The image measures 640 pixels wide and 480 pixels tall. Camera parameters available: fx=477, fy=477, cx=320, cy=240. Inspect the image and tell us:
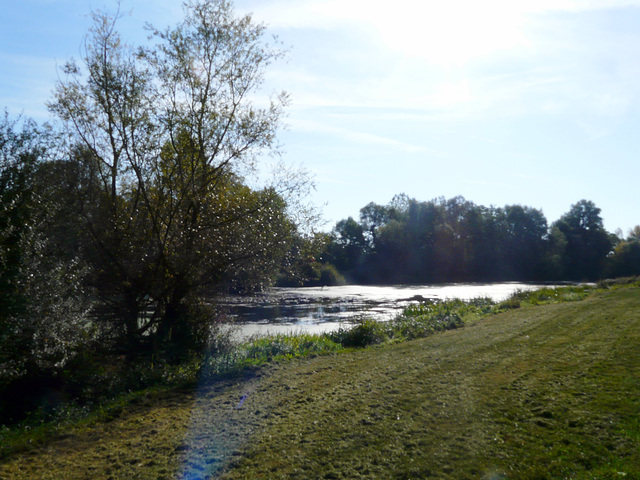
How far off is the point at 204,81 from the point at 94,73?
8.93 ft

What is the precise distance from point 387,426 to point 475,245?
244 feet

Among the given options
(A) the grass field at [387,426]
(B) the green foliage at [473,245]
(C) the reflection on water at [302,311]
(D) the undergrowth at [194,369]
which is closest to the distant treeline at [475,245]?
(B) the green foliage at [473,245]

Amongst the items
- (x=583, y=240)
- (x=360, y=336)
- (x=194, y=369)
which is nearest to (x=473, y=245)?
(x=583, y=240)

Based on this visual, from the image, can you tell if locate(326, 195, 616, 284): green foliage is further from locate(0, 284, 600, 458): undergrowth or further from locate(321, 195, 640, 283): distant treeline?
locate(0, 284, 600, 458): undergrowth

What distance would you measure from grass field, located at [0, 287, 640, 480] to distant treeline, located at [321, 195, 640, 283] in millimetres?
53011

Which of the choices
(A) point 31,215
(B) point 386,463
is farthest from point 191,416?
(A) point 31,215

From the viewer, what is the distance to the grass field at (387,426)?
488cm

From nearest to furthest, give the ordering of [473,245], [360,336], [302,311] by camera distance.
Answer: [360,336]
[302,311]
[473,245]

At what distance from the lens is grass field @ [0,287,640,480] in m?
4.88

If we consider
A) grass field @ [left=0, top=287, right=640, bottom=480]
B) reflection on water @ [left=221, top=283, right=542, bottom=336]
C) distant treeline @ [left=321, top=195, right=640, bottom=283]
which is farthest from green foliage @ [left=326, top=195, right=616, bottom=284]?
grass field @ [left=0, top=287, right=640, bottom=480]

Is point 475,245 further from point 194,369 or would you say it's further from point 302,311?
point 194,369

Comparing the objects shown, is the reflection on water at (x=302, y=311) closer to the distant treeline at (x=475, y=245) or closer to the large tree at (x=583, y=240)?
the distant treeline at (x=475, y=245)

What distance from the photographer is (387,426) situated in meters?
6.02

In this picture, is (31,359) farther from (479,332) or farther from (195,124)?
(479,332)
